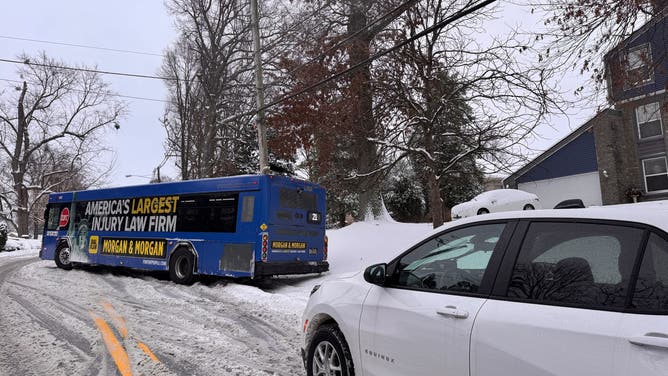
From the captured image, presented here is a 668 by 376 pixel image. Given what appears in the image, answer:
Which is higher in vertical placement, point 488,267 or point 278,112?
point 278,112

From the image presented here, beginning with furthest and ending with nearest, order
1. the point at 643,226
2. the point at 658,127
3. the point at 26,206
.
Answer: the point at 26,206 < the point at 658,127 < the point at 643,226

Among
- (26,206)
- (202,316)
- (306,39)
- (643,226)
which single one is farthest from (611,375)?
(26,206)

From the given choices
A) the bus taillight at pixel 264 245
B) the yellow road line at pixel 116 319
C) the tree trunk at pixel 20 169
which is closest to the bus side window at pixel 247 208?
the bus taillight at pixel 264 245

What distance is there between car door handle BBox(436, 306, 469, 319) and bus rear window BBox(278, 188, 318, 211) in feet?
29.2

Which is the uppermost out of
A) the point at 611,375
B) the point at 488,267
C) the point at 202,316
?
the point at 488,267

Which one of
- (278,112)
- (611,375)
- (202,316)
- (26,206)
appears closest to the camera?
(611,375)

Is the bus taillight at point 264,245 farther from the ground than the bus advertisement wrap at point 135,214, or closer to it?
closer to it

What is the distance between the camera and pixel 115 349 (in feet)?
18.7

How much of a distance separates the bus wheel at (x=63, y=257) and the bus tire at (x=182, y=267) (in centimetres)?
618

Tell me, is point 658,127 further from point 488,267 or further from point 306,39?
point 488,267

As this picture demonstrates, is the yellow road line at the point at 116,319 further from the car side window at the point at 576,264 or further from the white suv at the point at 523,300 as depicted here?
the car side window at the point at 576,264

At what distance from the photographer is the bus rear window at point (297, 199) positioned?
11.7 m

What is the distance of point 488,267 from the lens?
2850mm

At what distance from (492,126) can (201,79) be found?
20577mm
